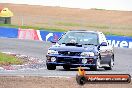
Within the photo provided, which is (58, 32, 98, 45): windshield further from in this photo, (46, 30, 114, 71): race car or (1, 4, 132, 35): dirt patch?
(1, 4, 132, 35): dirt patch

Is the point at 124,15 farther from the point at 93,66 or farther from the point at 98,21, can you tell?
the point at 93,66

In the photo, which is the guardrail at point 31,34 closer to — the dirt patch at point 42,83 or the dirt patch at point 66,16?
the dirt patch at point 66,16

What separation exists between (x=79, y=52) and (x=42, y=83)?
17.7ft

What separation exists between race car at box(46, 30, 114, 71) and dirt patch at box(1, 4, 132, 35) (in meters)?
38.0

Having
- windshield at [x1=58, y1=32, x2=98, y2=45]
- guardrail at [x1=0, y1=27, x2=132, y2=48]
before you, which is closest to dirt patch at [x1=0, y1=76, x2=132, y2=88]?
windshield at [x1=58, y1=32, x2=98, y2=45]

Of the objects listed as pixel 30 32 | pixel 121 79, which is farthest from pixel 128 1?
pixel 121 79

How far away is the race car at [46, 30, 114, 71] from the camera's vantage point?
20062 millimetres

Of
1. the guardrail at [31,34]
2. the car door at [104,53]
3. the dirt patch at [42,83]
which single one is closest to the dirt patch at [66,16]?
the guardrail at [31,34]

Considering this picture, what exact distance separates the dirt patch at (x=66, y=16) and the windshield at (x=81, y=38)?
124 ft

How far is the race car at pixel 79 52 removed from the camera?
20062 mm

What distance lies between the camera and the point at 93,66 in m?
20.2

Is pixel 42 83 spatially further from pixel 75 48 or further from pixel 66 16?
pixel 66 16

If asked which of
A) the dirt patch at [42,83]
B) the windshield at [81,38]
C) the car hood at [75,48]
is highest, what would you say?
the windshield at [81,38]

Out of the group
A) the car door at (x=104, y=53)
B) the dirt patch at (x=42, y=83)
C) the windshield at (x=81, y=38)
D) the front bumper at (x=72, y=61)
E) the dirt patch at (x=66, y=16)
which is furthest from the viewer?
the dirt patch at (x=66, y=16)
